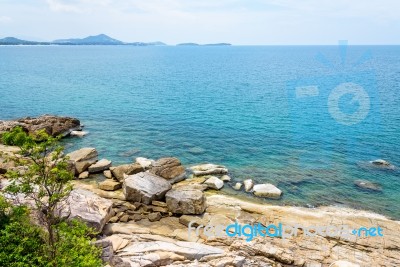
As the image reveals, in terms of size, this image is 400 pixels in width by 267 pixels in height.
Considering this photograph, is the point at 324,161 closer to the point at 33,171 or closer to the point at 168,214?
the point at 168,214

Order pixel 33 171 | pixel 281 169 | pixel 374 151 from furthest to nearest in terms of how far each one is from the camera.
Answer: pixel 374 151, pixel 281 169, pixel 33 171

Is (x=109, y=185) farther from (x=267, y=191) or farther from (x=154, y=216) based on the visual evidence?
(x=267, y=191)

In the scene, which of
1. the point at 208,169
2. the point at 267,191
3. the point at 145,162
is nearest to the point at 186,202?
the point at 267,191

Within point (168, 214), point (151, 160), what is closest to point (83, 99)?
point (151, 160)

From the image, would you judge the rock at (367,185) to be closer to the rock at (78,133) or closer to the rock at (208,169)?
the rock at (208,169)

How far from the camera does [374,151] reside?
160 feet

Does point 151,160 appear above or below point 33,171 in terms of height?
below

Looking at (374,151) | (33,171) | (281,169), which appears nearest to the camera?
(33,171)

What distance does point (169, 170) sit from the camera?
124 feet

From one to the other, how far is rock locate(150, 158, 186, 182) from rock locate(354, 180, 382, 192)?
69.9ft

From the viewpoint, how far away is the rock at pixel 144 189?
1257 inches

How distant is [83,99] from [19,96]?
17.5 metres

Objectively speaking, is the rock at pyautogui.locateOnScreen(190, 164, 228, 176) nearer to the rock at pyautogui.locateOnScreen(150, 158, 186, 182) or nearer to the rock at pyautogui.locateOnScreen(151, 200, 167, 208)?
the rock at pyautogui.locateOnScreen(150, 158, 186, 182)

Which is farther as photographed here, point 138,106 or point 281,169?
point 138,106
